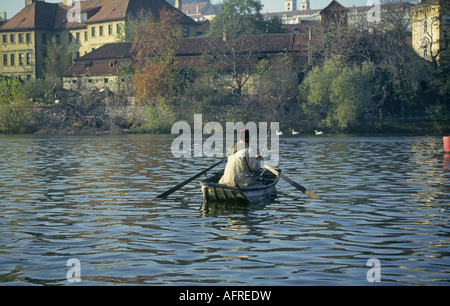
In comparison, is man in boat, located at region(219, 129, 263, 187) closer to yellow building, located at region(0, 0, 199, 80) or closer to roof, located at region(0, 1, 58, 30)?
yellow building, located at region(0, 0, 199, 80)

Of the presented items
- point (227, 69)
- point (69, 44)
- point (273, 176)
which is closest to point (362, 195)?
point (273, 176)

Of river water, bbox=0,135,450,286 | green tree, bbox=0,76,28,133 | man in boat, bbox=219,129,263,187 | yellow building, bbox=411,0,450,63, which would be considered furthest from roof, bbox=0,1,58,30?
man in boat, bbox=219,129,263,187

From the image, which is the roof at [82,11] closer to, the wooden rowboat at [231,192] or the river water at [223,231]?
the river water at [223,231]

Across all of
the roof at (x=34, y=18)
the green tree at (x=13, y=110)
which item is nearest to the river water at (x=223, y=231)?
the green tree at (x=13, y=110)

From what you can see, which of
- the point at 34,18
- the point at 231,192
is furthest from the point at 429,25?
the point at 34,18

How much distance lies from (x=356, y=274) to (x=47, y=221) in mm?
8670

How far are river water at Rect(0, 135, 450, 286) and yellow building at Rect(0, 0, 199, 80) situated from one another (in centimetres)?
7911

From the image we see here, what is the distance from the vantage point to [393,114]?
67.9 m

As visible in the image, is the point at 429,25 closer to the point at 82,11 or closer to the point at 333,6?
the point at 333,6

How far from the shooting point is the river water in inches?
446

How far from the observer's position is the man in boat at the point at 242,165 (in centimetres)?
1919

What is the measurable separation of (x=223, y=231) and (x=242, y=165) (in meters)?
4.24

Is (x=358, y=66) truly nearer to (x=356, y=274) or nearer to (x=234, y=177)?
(x=234, y=177)

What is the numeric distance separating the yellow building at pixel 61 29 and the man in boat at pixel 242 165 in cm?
8734
